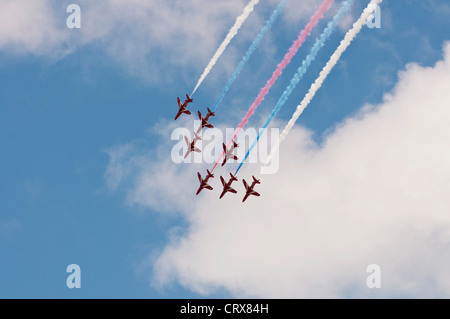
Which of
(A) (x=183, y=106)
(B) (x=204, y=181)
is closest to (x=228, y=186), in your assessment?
(B) (x=204, y=181)

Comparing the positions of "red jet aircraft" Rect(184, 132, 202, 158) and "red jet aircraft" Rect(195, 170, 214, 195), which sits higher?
"red jet aircraft" Rect(184, 132, 202, 158)

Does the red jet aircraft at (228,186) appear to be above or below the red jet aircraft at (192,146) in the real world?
below

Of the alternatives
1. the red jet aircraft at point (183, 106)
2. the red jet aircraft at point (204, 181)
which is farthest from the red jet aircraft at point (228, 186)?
the red jet aircraft at point (183, 106)

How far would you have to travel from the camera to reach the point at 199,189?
6331 centimetres

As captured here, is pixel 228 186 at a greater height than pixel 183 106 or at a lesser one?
lesser

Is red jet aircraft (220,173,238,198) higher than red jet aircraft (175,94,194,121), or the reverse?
red jet aircraft (175,94,194,121)

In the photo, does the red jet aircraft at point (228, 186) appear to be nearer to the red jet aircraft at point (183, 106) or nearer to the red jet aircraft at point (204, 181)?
the red jet aircraft at point (204, 181)

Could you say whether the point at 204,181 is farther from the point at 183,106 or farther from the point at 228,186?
the point at 183,106

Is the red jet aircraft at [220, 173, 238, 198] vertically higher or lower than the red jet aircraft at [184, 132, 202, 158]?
lower

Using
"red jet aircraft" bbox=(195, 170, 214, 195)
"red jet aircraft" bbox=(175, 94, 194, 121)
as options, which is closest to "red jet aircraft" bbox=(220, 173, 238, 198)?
"red jet aircraft" bbox=(195, 170, 214, 195)

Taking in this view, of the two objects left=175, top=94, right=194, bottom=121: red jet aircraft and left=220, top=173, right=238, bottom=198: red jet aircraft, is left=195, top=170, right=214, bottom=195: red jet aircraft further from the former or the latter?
left=175, top=94, right=194, bottom=121: red jet aircraft

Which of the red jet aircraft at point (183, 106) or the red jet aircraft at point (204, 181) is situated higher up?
the red jet aircraft at point (183, 106)

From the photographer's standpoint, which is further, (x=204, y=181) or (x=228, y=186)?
(x=204, y=181)
